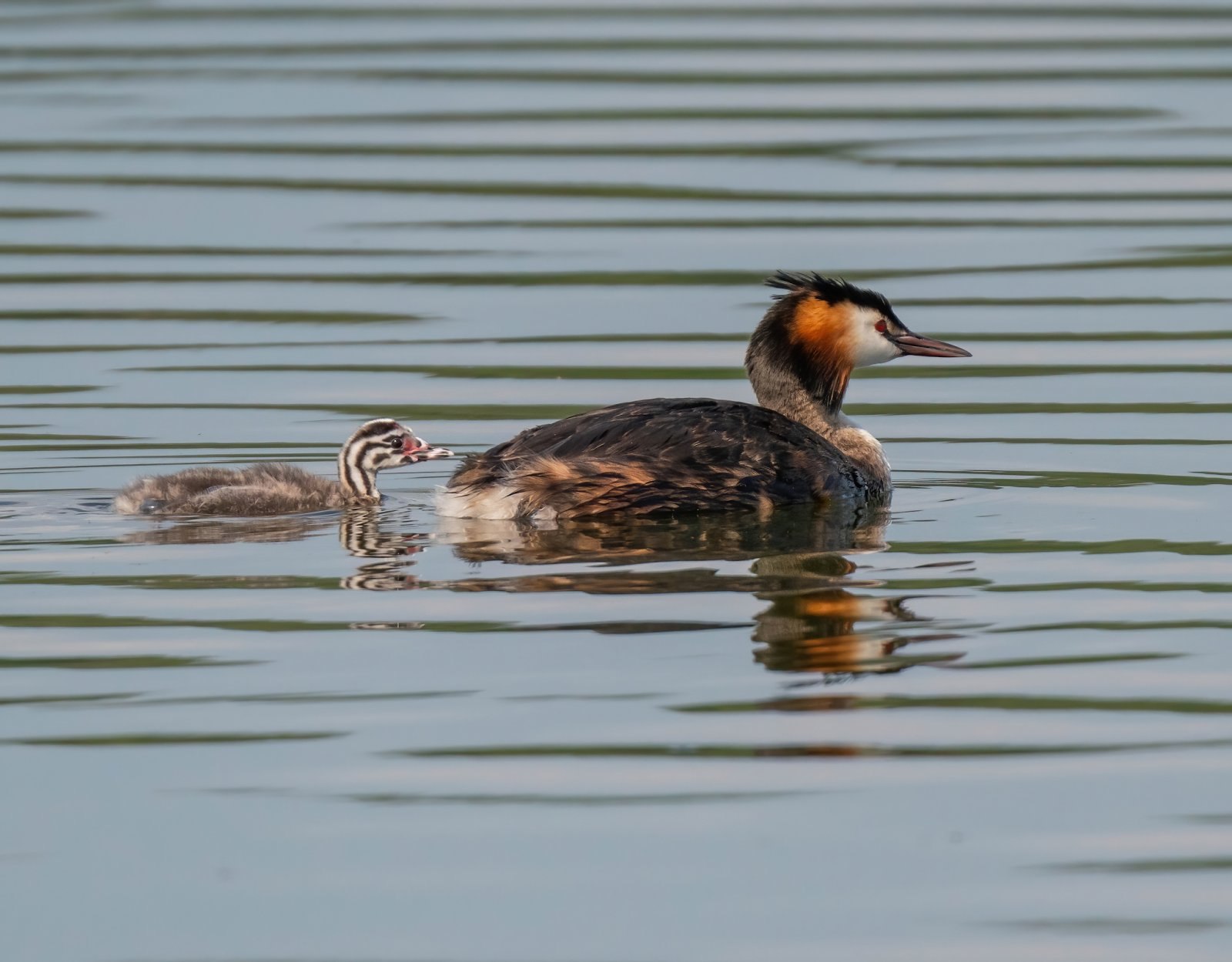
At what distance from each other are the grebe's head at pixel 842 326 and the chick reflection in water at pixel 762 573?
3.26 ft

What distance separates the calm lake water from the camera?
5.07 metres

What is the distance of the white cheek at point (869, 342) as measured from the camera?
9.78 meters

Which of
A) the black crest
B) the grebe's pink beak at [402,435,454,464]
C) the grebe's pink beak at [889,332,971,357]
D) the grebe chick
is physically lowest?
the grebe chick

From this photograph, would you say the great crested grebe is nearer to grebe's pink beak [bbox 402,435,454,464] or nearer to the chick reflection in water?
the chick reflection in water

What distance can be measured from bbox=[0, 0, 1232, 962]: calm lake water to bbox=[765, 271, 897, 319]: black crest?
25.3 inches

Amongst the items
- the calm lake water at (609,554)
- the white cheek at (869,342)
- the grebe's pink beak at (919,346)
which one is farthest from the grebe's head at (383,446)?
the grebe's pink beak at (919,346)

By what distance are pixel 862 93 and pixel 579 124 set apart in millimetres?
2131

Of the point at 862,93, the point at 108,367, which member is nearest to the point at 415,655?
the point at 108,367

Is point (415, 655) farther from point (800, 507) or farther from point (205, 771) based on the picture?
point (800, 507)

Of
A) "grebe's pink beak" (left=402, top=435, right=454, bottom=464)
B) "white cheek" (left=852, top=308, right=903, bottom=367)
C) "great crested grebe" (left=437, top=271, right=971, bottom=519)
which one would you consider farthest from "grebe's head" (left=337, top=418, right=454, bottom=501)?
"white cheek" (left=852, top=308, right=903, bottom=367)

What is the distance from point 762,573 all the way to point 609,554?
0.52 metres

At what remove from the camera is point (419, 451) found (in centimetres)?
927

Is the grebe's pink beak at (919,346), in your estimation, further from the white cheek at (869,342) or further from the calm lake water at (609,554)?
the calm lake water at (609,554)

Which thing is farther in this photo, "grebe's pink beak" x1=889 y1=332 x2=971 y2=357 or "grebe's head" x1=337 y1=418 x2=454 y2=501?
"grebe's pink beak" x1=889 y1=332 x2=971 y2=357
